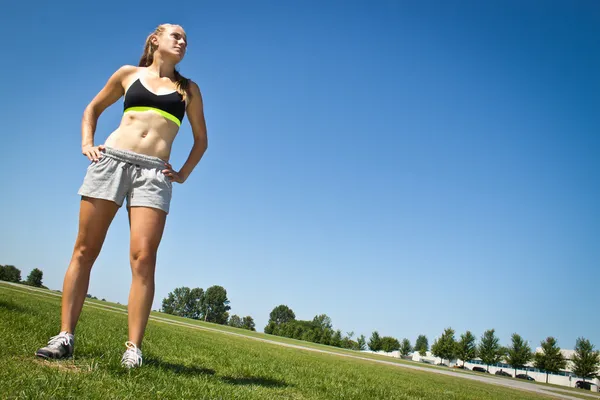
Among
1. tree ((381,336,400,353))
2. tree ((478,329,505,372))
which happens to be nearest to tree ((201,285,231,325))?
tree ((381,336,400,353))

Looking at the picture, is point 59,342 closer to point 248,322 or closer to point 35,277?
point 35,277

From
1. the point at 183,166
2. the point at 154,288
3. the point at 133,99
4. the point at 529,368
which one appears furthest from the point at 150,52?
the point at 529,368

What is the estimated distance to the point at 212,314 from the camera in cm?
14825

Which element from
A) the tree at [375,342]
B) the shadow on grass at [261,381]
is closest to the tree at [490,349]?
the tree at [375,342]

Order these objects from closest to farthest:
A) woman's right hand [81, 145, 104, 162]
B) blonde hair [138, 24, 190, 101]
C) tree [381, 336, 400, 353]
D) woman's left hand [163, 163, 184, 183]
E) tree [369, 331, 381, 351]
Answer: woman's right hand [81, 145, 104, 162] < woman's left hand [163, 163, 184, 183] < blonde hair [138, 24, 190, 101] < tree [369, 331, 381, 351] < tree [381, 336, 400, 353]

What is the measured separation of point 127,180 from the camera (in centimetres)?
339

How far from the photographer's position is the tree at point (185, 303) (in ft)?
495

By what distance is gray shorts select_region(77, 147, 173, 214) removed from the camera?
332cm

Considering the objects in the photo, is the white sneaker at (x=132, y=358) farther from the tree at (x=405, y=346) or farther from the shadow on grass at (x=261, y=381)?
the tree at (x=405, y=346)

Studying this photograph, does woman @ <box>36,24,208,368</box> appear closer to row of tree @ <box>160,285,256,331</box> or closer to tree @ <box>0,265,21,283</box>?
tree @ <box>0,265,21,283</box>

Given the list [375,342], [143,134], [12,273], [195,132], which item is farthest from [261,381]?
[12,273]

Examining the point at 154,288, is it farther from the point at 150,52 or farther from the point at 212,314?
the point at 212,314

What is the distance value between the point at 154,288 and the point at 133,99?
5.67 feet

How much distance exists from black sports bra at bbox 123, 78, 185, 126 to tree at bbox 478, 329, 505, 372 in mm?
71984
